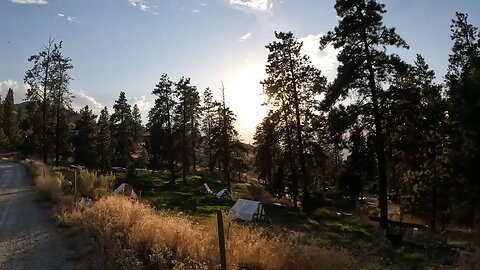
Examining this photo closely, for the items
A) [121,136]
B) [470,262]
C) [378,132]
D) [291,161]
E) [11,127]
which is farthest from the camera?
[11,127]

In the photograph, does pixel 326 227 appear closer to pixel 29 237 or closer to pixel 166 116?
pixel 29 237

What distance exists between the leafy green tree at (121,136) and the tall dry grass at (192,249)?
6614cm

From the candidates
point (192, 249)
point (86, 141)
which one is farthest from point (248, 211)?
point (86, 141)

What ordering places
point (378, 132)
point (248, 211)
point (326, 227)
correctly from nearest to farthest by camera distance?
point (378, 132)
point (248, 211)
point (326, 227)

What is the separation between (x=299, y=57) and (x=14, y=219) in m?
26.2

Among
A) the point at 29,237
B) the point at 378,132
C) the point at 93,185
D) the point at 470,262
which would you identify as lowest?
the point at 29,237

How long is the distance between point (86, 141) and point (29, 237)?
55321 millimetres

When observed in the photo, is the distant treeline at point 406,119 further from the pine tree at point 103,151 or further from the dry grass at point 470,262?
the pine tree at point 103,151

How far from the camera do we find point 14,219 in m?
15.6

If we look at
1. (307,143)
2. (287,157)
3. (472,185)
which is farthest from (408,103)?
(287,157)

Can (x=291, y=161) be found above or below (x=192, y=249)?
above

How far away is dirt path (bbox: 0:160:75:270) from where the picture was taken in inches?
385

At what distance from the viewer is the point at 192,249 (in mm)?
8078

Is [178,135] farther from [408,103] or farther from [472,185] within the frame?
[472,185]
